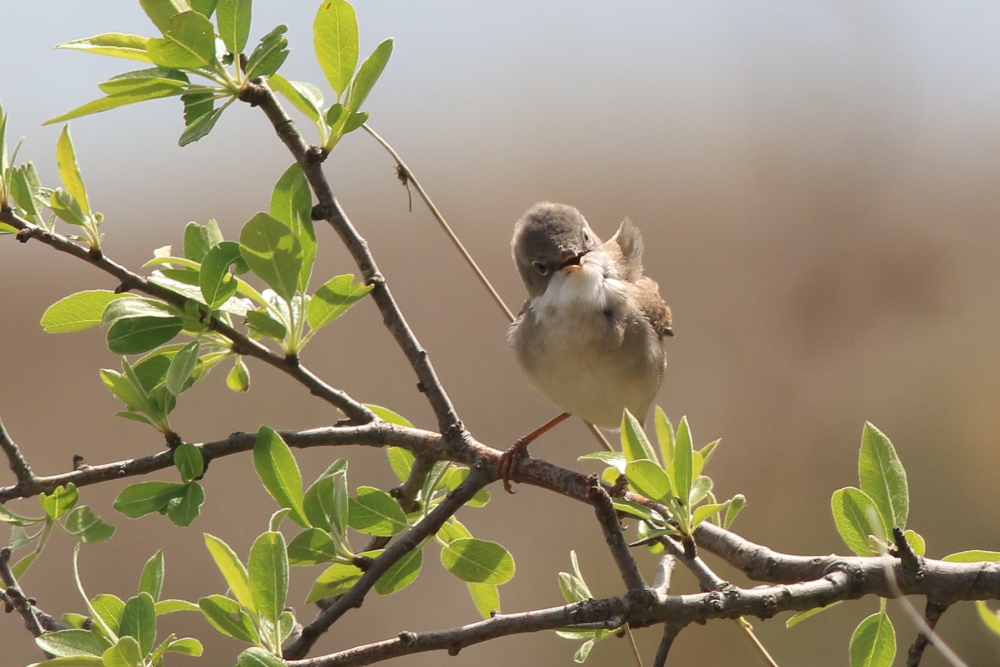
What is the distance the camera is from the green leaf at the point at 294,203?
1.49 m

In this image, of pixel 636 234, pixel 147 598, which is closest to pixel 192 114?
pixel 147 598

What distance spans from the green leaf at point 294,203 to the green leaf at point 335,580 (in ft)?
1.60

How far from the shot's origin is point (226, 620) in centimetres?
116

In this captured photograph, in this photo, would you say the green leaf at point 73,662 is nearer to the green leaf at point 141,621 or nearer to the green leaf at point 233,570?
the green leaf at point 141,621

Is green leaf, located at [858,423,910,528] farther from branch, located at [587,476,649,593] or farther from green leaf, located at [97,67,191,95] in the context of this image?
green leaf, located at [97,67,191,95]

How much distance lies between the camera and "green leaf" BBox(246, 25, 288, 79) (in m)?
1.35

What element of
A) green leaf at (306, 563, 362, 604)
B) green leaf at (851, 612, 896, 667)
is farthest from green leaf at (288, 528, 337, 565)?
green leaf at (851, 612, 896, 667)

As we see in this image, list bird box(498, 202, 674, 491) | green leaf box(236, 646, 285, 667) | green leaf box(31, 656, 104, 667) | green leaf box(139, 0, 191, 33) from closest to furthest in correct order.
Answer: green leaf box(236, 646, 285, 667) < green leaf box(31, 656, 104, 667) < green leaf box(139, 0, 191, 33) < bird box(498, 202, 674, 491)

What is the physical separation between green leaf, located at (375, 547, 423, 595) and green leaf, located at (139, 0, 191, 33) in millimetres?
943

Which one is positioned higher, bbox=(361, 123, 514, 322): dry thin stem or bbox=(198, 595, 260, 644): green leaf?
bbox=(361, 123, 514, 322): dry thin stem

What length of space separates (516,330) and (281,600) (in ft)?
5.73

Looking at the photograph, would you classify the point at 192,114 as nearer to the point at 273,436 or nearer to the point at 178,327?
the point at 178,327

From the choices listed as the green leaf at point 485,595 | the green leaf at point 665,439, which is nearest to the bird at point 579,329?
the green leaf at point 485,595

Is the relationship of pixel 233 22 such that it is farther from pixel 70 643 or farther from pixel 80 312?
pixel 70 643
